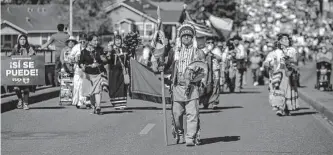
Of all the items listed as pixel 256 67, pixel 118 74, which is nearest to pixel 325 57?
pixel 256 67

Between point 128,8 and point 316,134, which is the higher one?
point 128,8

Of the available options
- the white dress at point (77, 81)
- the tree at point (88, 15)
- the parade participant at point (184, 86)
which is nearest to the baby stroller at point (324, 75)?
the white dress at point (77, 81)

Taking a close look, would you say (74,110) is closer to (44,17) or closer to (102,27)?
(102,27)

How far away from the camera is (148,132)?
1438 cm

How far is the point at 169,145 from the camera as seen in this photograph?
41.0 feet

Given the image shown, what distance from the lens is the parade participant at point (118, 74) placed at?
19.0 meters

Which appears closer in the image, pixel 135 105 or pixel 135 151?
pixel 135 151

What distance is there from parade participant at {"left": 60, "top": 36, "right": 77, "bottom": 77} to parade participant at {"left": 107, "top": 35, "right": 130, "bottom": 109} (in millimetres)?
1835

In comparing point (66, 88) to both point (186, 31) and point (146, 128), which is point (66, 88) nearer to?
point (146, 128)

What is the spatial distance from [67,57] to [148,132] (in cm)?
670

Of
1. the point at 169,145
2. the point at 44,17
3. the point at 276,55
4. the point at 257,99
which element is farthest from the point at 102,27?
the point at 169,145

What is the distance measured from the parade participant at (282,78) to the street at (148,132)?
12.2 inches

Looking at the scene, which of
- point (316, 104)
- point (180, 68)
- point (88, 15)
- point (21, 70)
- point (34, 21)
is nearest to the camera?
point (180, 68)

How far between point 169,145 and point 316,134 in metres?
3.06
